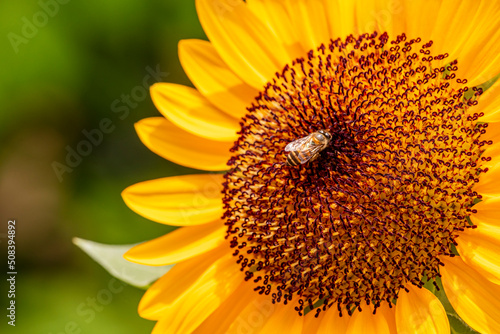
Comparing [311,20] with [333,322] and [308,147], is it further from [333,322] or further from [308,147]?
[333,322]

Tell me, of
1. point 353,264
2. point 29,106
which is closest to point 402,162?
point 353,264

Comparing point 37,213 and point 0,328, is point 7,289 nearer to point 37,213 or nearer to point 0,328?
point 0,328

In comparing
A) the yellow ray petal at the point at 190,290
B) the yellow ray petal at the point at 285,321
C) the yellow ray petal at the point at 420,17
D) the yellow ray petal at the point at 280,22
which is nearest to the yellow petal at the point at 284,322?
the yellow ray petal at the point at 285,321

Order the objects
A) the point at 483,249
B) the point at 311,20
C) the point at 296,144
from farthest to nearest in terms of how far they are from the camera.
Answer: the point at 311,20, the point at 296,144, the point at 483,249

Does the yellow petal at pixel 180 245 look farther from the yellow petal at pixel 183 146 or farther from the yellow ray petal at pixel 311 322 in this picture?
the yellow ray petal at pixel 311 322

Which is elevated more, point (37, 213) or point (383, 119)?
point (37, 213)
